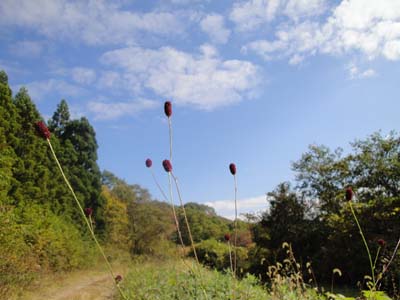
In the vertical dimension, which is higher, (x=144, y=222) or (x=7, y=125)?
(x=7, y=125)

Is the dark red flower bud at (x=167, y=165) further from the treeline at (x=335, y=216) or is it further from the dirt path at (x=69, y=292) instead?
the treeline at (x=335, y=216)

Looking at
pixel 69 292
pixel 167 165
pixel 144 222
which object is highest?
pixel 167 165

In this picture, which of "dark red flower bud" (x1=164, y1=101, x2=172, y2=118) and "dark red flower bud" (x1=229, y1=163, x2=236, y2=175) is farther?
"dark red flower bud" (x1=229, y1=163, x2=236, y2=175)

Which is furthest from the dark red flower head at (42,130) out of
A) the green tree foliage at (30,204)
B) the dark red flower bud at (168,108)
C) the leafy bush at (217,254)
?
the leafy bush at (217,254)

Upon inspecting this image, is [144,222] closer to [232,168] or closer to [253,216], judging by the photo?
[253,216]

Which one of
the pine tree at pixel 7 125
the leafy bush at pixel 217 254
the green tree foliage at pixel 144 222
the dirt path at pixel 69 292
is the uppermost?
the pine tree at pixel 7 125

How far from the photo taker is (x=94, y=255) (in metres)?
20.5

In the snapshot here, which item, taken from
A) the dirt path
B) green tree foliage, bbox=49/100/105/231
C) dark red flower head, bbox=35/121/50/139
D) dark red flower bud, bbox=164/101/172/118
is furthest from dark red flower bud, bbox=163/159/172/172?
green tree foliage, bbox=49/100/105/231

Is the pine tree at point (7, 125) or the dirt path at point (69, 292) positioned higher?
the pine tree at point (7, 125)

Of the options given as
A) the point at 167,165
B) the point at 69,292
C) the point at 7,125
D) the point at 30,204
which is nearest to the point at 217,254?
the point at 30,204

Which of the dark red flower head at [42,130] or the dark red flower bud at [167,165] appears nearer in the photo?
the dark red flower head at [42,130]

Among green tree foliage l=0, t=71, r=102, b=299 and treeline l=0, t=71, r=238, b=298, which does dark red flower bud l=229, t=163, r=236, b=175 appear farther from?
green tree foliage l=0, t=71, r=102, b=299

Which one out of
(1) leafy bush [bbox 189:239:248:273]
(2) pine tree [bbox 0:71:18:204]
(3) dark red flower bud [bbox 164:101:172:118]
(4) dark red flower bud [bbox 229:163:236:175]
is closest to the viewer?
(3) dark red flower bud [bbox 164:101:172:118]

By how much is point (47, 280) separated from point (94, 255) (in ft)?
28.8
